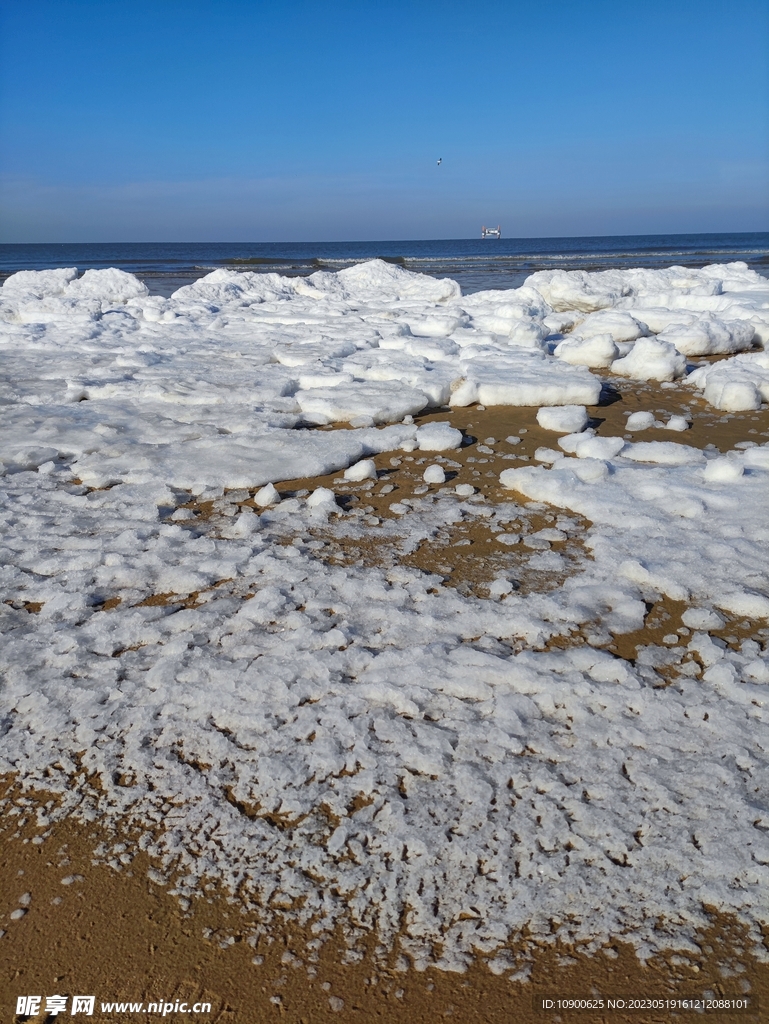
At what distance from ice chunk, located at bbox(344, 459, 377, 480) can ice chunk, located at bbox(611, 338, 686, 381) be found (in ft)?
11.1

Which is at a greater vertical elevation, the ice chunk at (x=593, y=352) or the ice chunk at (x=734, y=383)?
the ice chunk at (x=593, y=352)

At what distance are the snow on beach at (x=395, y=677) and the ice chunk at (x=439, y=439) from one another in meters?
0.02

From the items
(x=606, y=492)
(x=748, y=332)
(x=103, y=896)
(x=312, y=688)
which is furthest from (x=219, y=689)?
(x=748, y=332)

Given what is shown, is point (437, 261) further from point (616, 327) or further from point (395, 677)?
point (395, 677)

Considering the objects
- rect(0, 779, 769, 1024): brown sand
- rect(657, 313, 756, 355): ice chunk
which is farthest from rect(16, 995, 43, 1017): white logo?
rect(657, 313, 756, 355): ice chunk

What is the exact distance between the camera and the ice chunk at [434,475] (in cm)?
361

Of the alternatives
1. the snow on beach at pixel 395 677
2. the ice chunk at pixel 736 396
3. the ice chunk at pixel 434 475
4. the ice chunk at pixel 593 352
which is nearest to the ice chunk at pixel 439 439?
the snow on beach at pixel 395 677

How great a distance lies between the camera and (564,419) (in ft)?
14.5

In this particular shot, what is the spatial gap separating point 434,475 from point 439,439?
564mm

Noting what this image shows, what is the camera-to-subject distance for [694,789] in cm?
165

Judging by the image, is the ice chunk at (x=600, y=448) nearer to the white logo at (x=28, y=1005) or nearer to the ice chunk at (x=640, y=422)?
the ice chunk at (x=640, y=422)

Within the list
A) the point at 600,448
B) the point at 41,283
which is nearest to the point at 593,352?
the point at 600,448

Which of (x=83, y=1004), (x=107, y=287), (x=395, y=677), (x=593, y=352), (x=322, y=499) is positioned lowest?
(x=83, y=1004)

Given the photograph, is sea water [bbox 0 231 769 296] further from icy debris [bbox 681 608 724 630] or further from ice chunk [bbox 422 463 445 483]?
icy debris [bbox 681 608 724 630]
